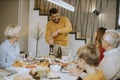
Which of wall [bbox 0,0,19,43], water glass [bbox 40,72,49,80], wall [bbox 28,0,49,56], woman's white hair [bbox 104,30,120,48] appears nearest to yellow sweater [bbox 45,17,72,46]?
wall [bbox 28,0,49,56]

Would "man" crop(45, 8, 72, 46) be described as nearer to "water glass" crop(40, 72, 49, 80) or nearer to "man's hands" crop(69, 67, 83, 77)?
"man's hands" crop(69, 67, 83, 77)

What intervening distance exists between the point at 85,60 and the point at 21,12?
13.9 ft

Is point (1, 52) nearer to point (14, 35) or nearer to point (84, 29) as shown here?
point (14, 35)

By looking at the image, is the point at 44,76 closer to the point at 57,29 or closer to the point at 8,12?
the point at 57,29

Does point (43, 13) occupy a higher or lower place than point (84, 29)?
higher

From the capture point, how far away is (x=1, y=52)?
286 centimetres

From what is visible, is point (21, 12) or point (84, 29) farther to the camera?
point (84, 29)

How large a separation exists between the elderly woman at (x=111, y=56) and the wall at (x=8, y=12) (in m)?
4.01

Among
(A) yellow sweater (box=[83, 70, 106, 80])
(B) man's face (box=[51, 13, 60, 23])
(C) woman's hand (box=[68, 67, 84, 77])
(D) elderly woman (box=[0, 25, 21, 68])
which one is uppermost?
(B) man's face (box=[51, 13, 60, 23])

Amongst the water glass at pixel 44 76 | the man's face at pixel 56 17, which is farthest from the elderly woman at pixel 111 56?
the man's face at pixel 56 17

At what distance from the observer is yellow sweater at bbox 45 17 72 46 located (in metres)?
4.29

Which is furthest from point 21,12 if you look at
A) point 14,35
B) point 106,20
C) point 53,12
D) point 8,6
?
point 14,35

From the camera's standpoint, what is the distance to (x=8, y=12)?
6.07m

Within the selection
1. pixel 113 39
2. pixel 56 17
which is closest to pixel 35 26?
pixel 56 17
